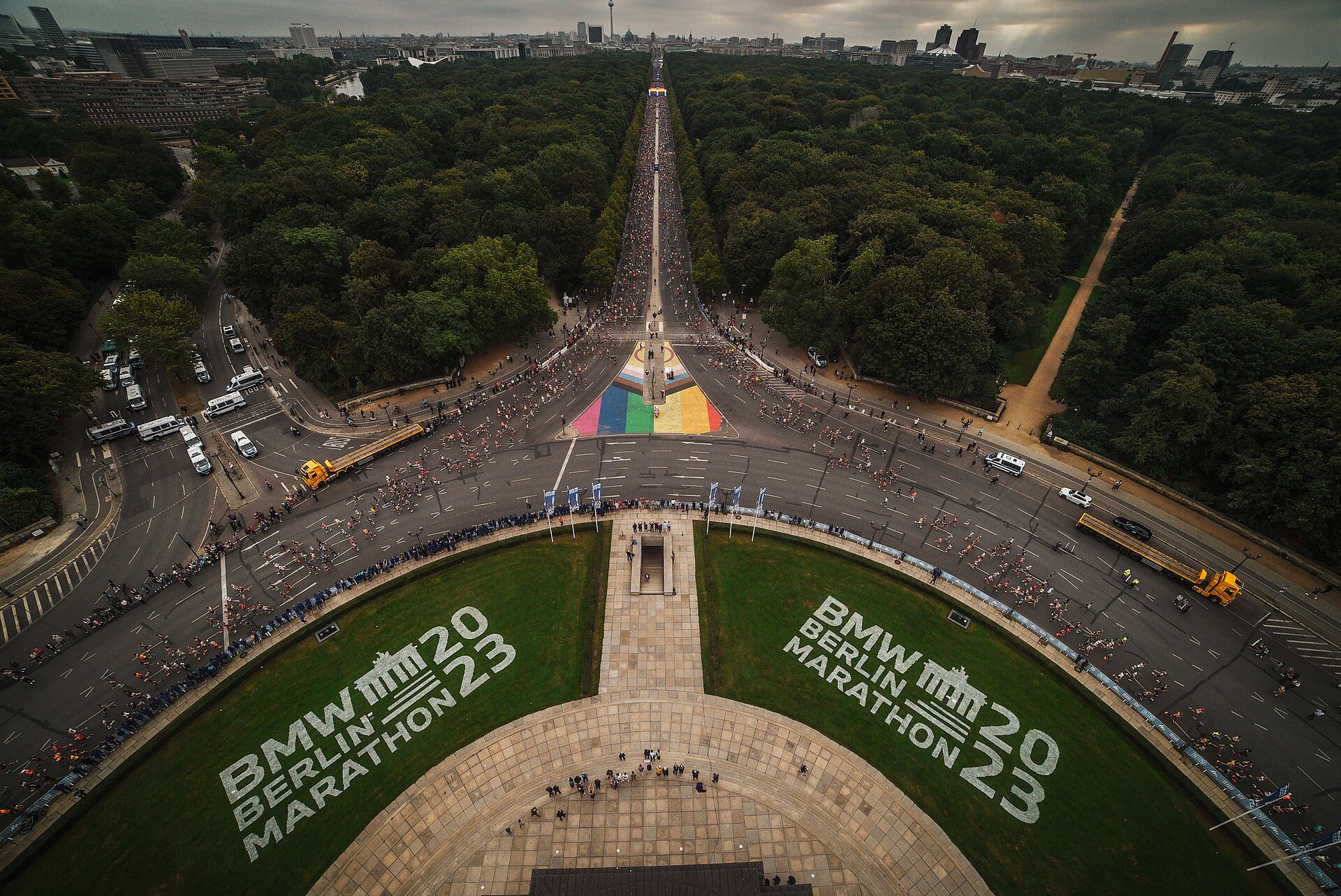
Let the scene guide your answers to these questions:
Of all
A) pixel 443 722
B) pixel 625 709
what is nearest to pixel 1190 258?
pixel 625 709

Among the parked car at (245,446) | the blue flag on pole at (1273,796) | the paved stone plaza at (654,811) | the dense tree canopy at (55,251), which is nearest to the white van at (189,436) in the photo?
the parked car at (245,446)

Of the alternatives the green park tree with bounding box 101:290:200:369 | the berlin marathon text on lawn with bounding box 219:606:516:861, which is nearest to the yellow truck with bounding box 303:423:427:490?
the berlin marathon text on lawn with bounding box 219:606:516:861

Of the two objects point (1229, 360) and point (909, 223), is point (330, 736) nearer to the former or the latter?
point (1229, 360)

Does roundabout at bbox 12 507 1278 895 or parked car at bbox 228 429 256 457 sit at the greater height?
parked car at bbox 228 429 256 457

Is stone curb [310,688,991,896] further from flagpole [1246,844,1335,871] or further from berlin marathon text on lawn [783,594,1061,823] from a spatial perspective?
flagpole [1246,844,1335,871]

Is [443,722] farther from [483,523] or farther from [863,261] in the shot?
[863,261]
